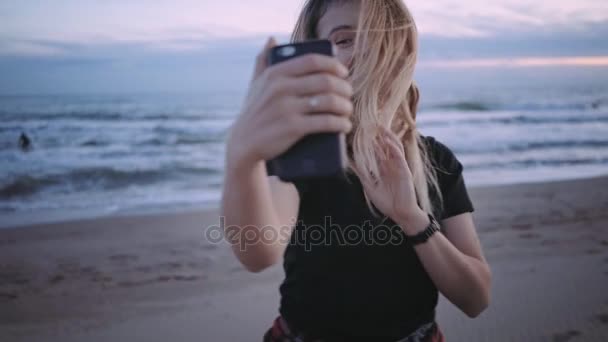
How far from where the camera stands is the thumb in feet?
3.07

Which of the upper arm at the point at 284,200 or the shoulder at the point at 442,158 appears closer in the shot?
the upper arm at the point at 284,200

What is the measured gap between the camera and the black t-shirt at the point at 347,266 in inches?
60.1

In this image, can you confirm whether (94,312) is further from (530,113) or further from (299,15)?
(530,113)

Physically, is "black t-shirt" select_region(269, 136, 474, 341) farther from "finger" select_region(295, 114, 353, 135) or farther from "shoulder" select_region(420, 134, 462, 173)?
"finger" select_region(295, 114, 353, 135)

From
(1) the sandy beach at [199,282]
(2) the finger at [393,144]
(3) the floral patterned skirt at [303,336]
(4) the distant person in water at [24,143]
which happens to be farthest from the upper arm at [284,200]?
(4) the distant person in water at [24,143]

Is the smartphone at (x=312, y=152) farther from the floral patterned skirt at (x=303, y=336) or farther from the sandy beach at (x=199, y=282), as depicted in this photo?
the sandy beach at (x=199, y=282)

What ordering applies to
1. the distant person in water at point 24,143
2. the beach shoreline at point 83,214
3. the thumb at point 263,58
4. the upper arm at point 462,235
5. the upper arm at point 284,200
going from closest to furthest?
the thumb at point 263,58 < the upper arm at point 284,200 < the upper arm at point 462,235 < the beach shoreline at point 83,214 < the distant person in water at point 24,143

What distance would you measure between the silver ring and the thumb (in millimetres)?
184

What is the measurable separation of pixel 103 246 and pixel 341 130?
5.64 metres

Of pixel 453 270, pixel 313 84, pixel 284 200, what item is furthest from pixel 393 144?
pixel 313 84

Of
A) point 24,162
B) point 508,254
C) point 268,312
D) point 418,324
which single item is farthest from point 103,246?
point 24,162

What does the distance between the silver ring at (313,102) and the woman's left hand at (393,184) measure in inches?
26.3

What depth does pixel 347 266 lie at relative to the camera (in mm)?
1530

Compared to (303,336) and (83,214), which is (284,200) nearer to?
(303,336)
